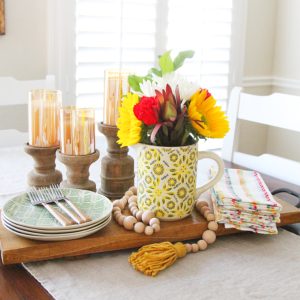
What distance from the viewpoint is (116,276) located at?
0.90 meters

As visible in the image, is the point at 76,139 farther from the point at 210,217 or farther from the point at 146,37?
the point at 146,37

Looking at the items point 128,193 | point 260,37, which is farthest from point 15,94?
point 260,37

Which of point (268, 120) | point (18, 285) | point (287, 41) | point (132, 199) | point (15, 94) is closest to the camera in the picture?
point (18, 285)

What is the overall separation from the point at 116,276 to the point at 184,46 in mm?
2257

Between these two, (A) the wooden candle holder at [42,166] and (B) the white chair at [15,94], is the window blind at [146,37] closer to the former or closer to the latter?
(B) the white chair at [15,94]

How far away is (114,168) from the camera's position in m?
1.22

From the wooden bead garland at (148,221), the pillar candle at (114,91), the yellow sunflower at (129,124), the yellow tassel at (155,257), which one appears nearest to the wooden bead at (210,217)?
the wooden bead garland at (148,221)

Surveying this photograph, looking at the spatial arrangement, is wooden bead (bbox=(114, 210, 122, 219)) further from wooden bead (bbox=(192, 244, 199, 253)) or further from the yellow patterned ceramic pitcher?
wooden bead (bbox=(192, 244, 199, 253))

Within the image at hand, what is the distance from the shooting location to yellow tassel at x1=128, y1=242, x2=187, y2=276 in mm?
910

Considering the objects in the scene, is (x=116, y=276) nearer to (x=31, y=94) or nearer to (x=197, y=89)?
(x=197, y=89)

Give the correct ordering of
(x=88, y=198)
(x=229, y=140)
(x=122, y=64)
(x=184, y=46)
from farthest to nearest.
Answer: (x=184, y=46) → (x=122, y=64) → (x=229, y=140) → (x=88, y=198)

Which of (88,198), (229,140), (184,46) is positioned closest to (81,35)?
(184,46)

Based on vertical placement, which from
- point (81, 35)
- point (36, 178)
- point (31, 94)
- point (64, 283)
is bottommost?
point (64, 283)

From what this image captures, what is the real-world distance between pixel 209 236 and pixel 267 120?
844 mm
